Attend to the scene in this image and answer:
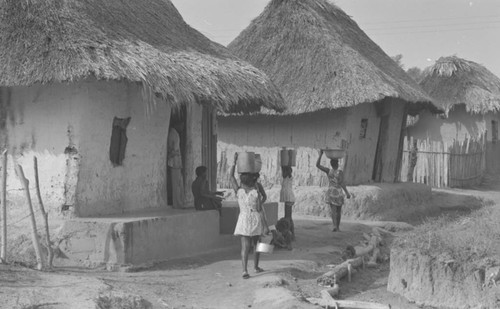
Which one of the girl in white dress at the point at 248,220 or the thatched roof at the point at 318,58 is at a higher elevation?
the thatched roof at the point at 318,58

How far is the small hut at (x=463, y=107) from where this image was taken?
22547 mm

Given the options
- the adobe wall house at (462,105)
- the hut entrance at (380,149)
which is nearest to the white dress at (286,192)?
the hut entrance at (380,149)

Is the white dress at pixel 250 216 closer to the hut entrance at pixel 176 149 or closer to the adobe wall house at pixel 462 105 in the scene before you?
the hut entrance at pixel 176 149

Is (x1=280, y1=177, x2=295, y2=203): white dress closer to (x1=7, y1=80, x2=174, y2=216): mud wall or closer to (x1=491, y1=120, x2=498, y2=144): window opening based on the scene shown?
(x1=7, y1=80, x2=174, y2=216): mud wall

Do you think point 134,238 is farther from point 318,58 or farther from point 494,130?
point 494,130

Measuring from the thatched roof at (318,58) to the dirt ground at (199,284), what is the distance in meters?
5.13

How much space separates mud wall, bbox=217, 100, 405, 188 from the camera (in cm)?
1567

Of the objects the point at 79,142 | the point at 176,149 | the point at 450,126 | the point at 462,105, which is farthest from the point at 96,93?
the point at 450,126

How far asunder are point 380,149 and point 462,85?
738cm

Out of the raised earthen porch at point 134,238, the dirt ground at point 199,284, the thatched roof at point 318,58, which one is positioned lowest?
the dirt ground at point 199,284

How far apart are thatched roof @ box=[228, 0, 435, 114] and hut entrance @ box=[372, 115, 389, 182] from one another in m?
0.98

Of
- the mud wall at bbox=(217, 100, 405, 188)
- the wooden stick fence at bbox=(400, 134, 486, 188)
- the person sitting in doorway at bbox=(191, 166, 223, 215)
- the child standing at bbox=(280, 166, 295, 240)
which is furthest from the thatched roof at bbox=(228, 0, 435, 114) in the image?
the person sitting in doorway at bbox=(191, 166, 223, 215)

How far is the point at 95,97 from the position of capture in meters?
9.09

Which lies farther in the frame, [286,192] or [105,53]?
[286,192]
